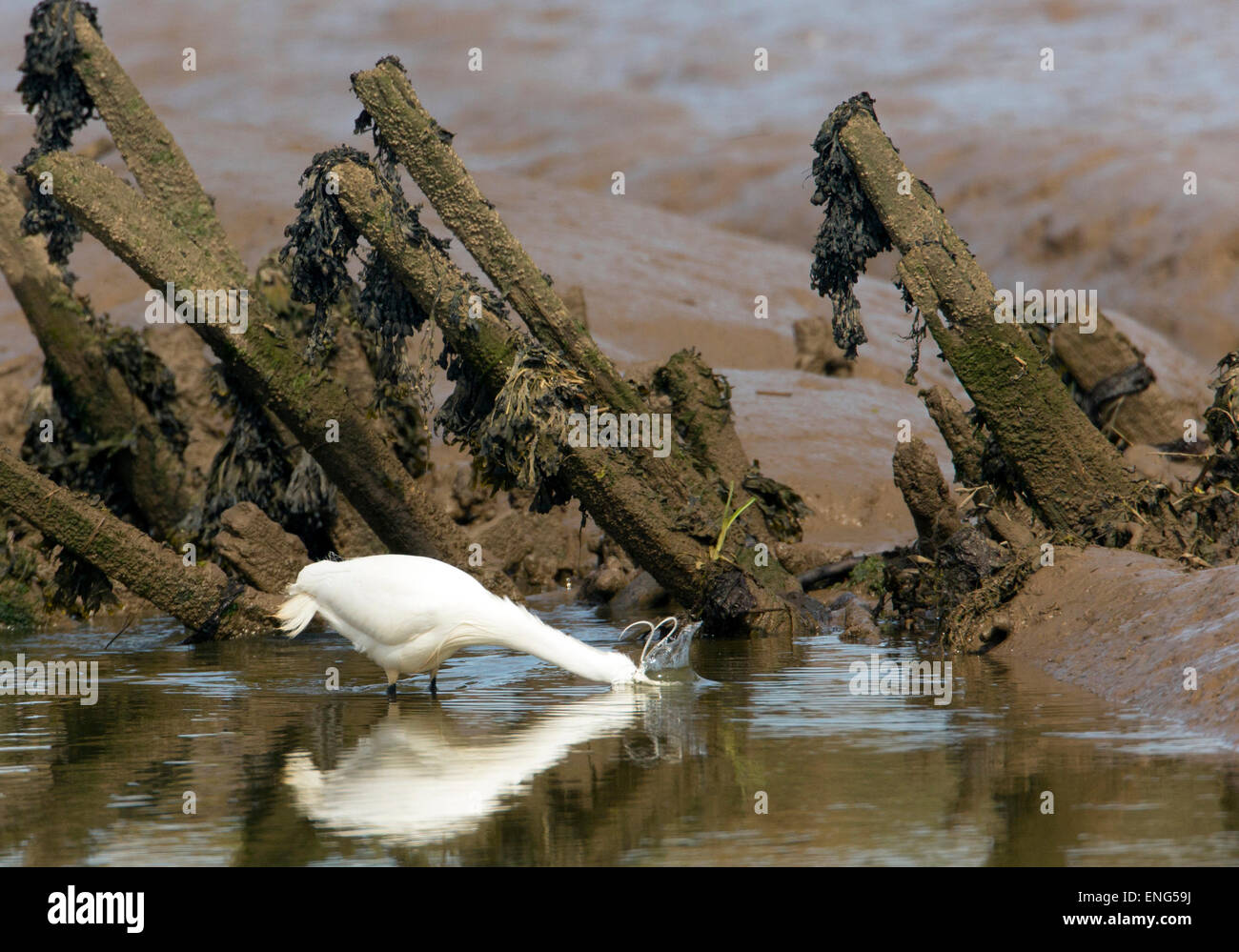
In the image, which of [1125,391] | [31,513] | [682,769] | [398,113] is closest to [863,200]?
[398,113]

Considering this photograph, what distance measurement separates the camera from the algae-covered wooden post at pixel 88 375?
42.8 ft

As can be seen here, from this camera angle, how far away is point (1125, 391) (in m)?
13.0

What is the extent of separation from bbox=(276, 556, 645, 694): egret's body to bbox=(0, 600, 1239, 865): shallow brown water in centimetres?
23

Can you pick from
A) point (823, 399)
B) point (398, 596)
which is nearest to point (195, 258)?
point (398, 596)

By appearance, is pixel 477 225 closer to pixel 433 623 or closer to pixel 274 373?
pixel 274 373

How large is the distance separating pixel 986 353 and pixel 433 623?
400cm

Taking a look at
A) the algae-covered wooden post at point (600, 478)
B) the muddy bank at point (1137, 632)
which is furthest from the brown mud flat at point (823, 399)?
the algae-covered wooden post at point (600, 478)

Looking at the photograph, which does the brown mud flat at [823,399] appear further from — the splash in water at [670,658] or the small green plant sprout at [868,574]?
the splash in water at [670,658]

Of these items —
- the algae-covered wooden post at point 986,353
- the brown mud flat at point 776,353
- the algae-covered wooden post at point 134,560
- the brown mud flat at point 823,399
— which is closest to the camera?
the brown mud flat at point 823,399

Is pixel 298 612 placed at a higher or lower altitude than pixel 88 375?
lower

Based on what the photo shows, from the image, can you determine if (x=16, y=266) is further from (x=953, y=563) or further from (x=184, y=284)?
(x=953, y=563)

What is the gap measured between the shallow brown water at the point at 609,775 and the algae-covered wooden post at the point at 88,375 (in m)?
4.75

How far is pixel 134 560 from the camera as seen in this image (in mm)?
11250

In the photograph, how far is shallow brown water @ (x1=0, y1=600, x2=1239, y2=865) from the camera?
506cm
